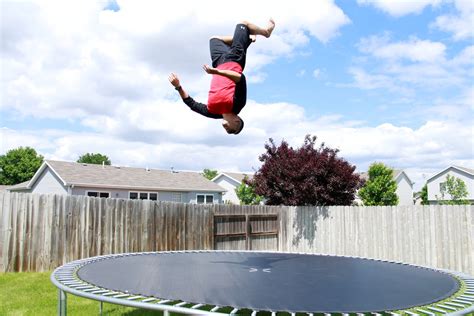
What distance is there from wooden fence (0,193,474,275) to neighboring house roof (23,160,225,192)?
23.5 ft

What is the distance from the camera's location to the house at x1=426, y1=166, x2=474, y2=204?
22344mm

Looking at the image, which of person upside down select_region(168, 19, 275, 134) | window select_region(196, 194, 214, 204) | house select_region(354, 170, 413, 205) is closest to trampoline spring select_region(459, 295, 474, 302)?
person upside down select_region(168, 19, 275, 134)

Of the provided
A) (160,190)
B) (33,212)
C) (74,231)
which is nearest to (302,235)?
Result: (74,231)

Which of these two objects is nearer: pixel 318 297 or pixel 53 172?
pixel 318 297

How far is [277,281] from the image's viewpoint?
2998 mm

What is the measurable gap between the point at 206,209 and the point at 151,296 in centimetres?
516

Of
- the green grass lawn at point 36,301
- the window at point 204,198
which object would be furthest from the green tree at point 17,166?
the green grass lawn at point 36,301

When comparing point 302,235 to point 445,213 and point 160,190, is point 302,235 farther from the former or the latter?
point 160,190

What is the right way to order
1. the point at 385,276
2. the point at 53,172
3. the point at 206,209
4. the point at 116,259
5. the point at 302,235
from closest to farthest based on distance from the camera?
the point at 385,276 → the point at 116,259 → the point at 206,209 → the point at 302,235 → the point at 53,172

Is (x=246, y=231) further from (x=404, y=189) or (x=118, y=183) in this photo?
(x=404, y=189)

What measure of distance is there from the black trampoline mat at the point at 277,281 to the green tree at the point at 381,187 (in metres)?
14.3

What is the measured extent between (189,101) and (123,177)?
42.9ft

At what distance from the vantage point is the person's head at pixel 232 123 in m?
2.58

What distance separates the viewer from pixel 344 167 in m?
8.68
